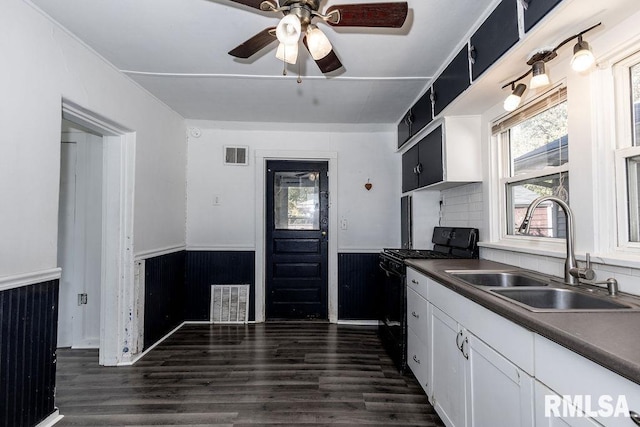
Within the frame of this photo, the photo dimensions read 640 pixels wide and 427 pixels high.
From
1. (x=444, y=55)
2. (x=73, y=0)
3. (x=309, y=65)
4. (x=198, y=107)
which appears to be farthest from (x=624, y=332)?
(x=198, y=107)

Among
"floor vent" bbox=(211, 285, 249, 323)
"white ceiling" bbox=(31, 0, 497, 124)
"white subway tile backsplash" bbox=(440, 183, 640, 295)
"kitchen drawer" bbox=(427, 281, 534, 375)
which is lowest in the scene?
"floor vent" bbox=(211, 285, 249, 323)

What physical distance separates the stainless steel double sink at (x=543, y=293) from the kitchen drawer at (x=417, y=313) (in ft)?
1.14

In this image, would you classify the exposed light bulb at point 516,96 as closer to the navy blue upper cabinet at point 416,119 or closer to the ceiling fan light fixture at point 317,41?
the navy blue upper cabinet at point 416,119

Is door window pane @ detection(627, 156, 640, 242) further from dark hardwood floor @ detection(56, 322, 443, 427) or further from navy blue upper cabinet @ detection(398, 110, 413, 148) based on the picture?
navy blue upper cabinet @ detection(398, 110, 413, 148)

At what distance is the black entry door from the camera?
12.7 feet

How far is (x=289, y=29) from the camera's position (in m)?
1.27

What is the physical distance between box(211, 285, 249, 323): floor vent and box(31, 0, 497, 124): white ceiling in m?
2.10

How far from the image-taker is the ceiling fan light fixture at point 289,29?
1250 mm

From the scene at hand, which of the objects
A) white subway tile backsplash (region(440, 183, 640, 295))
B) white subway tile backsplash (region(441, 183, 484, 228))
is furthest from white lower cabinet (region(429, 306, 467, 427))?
white subway tile backsplash (region(441, 183, 484, 228))

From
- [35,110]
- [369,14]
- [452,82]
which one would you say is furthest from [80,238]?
[452,82]

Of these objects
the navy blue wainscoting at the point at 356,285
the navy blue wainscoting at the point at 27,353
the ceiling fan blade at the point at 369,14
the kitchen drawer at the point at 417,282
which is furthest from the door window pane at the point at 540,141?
the navy blue wainscoting at the point at 27,353

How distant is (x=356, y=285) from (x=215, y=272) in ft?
5.75

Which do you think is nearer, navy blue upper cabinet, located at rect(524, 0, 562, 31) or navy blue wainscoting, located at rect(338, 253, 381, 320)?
navy blue upper cabinet, located at rect(524, 0, 562, 31)

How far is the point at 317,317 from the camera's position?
12.7 feet
